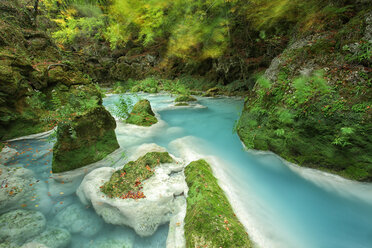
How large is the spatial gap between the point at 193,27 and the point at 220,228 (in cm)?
1084

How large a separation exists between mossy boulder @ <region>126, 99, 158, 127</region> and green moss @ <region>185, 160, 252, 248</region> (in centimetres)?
441

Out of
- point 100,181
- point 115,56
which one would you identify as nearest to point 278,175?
point 100,181

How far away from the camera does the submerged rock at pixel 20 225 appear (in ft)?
6.98

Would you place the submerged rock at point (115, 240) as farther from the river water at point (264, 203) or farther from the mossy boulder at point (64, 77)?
the mossy boulder at point (64, 77)

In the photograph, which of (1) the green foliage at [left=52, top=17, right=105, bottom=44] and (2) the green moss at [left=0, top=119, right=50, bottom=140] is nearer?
(2) the green moss at [left=0, top=119, right=50, bottom=140]

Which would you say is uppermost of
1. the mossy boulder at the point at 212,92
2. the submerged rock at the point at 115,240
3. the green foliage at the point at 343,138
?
the green foliage at the point at 343,138

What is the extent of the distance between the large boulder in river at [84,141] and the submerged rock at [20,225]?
45.1 inches

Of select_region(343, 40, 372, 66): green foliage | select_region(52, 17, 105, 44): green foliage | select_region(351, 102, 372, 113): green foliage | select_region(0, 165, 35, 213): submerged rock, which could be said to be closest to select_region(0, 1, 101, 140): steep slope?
select_region(0, 165, 35, 213): submerged rock

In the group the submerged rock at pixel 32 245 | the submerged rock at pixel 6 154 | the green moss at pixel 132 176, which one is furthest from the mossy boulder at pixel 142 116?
the submerged rock at pixel 32 245

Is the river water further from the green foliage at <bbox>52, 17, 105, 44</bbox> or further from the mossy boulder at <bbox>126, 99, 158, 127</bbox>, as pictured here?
the green foliage at <bbox>52, 17, 105, 44</bbox>

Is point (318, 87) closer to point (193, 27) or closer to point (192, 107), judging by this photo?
point (192, 107)

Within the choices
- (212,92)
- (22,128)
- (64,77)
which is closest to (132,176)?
(22,128)

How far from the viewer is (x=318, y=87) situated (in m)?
3.53

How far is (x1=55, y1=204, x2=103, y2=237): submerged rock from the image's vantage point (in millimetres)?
2400
